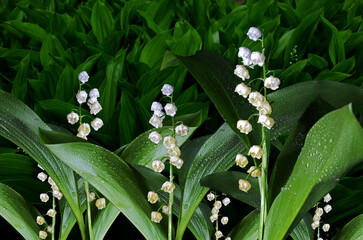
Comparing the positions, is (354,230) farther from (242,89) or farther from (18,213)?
(18,213)

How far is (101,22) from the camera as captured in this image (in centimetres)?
133

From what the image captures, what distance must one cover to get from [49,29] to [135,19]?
0.72 feet

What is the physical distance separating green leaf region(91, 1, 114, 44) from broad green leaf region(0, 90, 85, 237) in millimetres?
527

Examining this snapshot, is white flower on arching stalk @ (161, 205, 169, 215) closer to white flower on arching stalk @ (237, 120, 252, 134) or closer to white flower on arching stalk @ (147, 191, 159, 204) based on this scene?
white flower on arching stalk @ (147, 191, 159, 204)

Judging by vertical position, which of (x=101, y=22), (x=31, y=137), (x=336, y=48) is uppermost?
(x=101, y=22)

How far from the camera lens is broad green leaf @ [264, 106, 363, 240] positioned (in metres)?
0.62

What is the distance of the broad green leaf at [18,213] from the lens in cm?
90

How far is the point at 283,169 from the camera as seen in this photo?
754mm

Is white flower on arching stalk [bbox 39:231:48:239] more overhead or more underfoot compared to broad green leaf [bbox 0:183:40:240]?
more underfoot

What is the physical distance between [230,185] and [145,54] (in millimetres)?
462

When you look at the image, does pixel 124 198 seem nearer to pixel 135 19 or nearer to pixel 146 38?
pixel 146 38

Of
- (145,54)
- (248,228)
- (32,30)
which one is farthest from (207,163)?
(32,30)

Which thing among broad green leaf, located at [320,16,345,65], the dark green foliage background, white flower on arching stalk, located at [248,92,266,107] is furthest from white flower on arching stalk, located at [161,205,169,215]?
broad green leaf, located at [320,16,345,65]

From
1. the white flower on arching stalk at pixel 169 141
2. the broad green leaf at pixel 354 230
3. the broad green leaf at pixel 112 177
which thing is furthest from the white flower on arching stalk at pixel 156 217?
the broad green leaf at pixel 354 230
